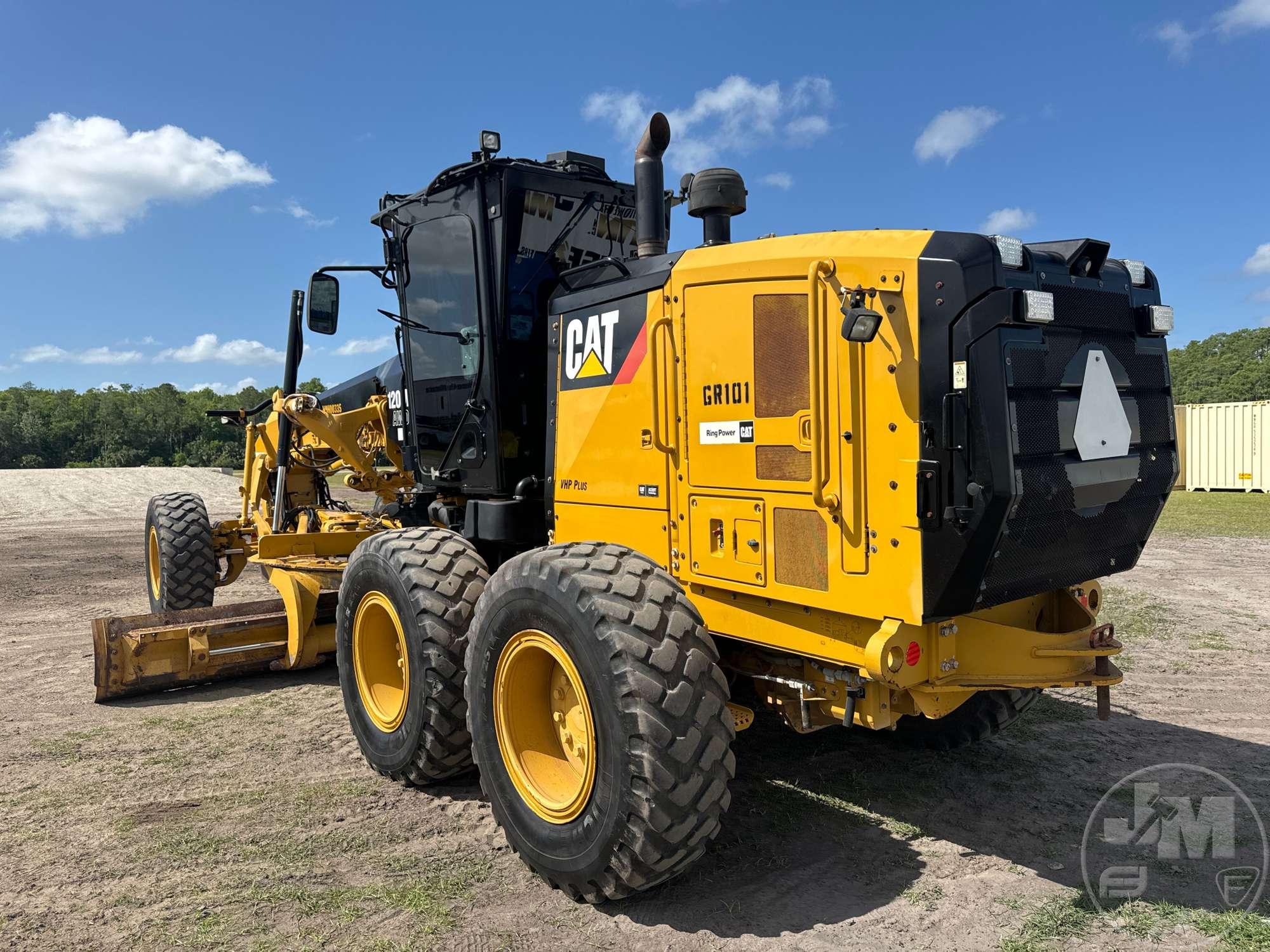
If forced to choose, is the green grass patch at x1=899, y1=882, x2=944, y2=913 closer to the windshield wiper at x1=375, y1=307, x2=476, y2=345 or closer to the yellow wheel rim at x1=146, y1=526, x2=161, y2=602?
the windshield wiper at x1=375, y1=307, x2=476, y2=345

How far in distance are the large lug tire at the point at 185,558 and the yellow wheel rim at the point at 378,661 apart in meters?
3.86

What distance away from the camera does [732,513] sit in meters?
3.67

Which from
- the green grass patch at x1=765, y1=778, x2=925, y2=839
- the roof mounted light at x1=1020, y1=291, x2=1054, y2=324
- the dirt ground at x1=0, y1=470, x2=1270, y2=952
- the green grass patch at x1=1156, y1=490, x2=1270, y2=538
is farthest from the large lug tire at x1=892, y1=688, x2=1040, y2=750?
the green grass patch at x1=1156, y1=490, x2=1270, y2=538

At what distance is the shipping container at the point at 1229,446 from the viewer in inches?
939

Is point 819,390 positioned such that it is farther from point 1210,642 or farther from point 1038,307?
point 1210,642

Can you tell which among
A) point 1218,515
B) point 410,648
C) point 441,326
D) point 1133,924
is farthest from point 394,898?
point 1218,515

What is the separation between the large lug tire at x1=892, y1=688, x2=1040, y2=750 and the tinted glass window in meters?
3.26

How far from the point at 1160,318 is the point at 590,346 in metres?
2.48

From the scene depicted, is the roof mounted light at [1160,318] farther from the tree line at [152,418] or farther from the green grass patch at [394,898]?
the tree line at [152,418]

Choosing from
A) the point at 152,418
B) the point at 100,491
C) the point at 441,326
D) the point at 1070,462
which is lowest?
the point at 100,491

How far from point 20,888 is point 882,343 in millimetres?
4086

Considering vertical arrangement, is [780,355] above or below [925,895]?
above

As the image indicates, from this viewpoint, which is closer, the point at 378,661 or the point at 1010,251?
the point at 1010,251

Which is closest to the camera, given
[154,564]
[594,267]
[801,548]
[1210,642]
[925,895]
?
[801,548]
